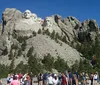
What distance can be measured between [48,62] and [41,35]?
61.9 ft

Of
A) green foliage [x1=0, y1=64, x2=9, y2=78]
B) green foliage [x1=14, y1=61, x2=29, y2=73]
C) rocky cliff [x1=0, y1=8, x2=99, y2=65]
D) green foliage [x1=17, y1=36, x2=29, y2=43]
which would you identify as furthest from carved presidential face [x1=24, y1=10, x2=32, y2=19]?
green foliage [x1=0, y1=64, x2=9, y2=78]

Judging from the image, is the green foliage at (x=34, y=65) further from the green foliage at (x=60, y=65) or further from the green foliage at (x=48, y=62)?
the green foliage at (x=60, y=65)

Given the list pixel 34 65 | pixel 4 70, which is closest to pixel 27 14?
pixel 34 65

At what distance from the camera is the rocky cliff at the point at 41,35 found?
9400 centimetres

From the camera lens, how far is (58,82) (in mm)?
31391

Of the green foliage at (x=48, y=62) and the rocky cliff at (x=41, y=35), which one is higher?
the rocky cliff at (x=41, y=35)

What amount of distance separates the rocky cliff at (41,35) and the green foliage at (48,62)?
11.2 feet

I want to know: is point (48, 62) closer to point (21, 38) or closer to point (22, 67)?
point (22, 67)

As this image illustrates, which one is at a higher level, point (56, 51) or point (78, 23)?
point (78, 23)

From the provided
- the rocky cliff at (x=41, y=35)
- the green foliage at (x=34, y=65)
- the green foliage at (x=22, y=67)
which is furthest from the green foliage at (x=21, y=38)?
the green foliage at (x=22, y=67)

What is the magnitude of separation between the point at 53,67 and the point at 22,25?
2722cm

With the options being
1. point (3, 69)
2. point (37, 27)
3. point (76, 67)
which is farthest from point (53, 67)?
point (37, 27)

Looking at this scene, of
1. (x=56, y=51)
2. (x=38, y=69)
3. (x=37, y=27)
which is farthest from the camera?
(x=37, y=27)

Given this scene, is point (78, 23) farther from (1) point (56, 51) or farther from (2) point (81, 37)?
(1) point (56, 51)
